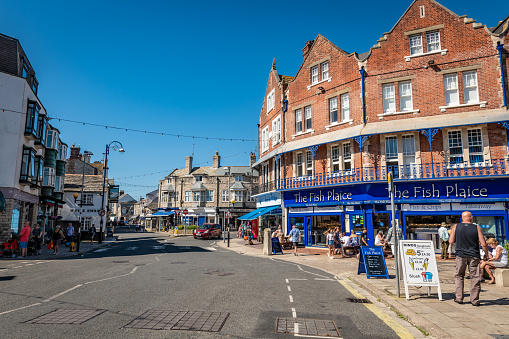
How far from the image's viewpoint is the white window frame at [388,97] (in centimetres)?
2184

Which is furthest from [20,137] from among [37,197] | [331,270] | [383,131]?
[383,131]

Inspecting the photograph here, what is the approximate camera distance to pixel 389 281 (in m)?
10.9

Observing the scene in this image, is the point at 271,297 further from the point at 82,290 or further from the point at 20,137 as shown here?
the point at 20,137

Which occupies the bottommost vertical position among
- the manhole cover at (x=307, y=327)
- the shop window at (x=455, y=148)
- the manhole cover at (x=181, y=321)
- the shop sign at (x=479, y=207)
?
the manhole cover at (x=307, y=327)

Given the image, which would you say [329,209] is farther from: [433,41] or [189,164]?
[189,164]

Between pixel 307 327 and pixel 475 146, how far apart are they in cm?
1793

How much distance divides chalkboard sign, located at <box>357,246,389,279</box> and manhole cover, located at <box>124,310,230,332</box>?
21.3 ft

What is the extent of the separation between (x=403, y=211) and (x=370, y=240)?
2.55 meters

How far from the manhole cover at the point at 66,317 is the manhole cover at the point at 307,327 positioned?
11.5ft

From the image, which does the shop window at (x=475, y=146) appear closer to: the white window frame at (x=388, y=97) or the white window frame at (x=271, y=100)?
the white window frame at (x=388, y=97)

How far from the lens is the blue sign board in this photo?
18.6 metres

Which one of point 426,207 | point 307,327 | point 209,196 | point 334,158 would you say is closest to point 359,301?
point 307,327

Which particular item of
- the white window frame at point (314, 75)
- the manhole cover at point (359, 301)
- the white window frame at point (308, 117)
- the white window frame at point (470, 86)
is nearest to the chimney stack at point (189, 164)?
the white window frame at point (308, 117)

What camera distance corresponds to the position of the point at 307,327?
20.2 feet
